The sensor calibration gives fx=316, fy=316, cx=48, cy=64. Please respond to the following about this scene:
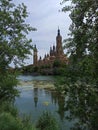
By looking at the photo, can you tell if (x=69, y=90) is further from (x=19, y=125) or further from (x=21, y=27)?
(x=19, y=125)

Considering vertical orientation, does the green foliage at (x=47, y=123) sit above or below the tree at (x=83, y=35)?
below

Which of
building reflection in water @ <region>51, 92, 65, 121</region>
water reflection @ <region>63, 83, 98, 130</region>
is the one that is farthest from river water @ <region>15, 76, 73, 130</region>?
water reflection @ <region>63, 83, 98, 130</region>

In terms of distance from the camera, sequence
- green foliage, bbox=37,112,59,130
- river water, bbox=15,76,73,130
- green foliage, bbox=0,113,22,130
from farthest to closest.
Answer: river water, bbox=15,76,73,130
green foliage, bbox=37,112,59,130
green foliage, bbox=0,113,22,130

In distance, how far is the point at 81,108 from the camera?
23.0 feet

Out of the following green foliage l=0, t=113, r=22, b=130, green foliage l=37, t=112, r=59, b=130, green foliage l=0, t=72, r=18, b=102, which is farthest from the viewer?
green foliage l=37, t=112, r=59, b=130

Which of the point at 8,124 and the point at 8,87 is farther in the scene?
the point at 8,124

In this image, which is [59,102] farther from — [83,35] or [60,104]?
[83,35]

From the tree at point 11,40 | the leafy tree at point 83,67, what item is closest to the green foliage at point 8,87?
the tree at point 11,40

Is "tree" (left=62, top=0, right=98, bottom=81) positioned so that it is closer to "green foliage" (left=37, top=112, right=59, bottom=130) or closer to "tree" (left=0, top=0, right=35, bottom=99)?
"tree" (left=0, top=0, right=35, bottom=99)

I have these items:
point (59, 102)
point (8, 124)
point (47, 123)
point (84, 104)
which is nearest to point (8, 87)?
point (8, 124)

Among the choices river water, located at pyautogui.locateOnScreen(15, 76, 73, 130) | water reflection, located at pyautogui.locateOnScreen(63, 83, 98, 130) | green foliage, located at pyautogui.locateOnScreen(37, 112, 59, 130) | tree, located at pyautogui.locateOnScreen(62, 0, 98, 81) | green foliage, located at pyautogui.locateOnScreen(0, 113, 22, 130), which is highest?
tree, located at pyautogui.locateOnScreen(62, 0, 98, 81)

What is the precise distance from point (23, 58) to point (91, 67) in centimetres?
463

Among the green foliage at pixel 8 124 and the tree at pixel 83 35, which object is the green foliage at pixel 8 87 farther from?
the tree at pixel 83 35

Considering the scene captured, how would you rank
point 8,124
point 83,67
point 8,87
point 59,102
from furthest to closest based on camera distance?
point 59,102, point 8,124, point 8,87, point 83,67
